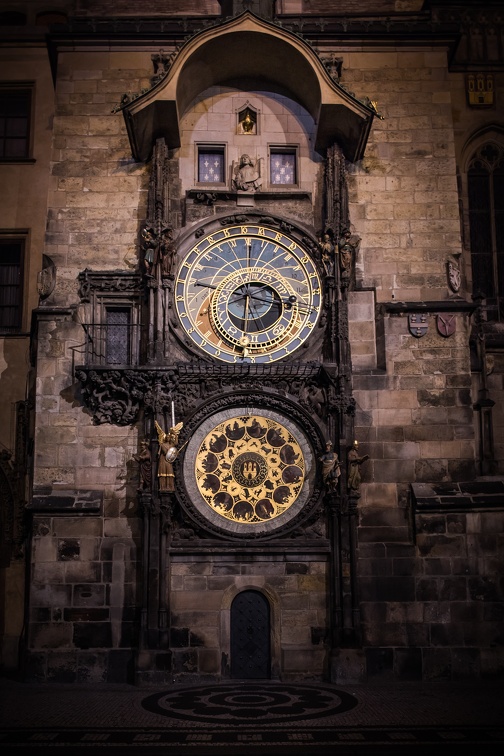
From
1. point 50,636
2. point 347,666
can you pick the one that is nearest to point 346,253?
point 347,666

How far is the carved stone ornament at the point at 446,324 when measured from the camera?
17531 millimetres

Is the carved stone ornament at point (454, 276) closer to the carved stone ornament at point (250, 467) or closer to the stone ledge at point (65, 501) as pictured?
the carved stone ornament at point (250, 467)

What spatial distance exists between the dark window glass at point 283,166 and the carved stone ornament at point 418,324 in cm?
351

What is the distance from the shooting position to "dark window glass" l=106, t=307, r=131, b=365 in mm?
17656

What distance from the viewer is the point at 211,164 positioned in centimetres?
1858

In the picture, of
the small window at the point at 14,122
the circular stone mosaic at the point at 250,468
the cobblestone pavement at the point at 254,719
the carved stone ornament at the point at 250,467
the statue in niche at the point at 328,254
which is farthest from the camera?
the small window at the point at 14,122

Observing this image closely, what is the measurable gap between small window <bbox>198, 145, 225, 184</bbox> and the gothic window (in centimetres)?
530

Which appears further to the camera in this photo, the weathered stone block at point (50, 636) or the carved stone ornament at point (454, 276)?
the carved stone ornament at point (454, 276)

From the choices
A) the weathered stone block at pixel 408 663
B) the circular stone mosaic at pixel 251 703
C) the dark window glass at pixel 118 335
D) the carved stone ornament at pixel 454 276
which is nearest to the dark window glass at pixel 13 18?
the dark window glass at pixel 118 335

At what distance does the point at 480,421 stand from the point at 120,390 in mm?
6627

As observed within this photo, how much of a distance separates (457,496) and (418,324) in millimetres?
3180

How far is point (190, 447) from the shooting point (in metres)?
16.8

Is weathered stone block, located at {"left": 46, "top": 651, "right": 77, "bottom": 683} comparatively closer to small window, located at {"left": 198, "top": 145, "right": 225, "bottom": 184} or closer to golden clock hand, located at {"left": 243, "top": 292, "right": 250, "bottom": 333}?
golden clock hand, located at {"left": 243, "top": 292, "right": 250, "bottom": 333}

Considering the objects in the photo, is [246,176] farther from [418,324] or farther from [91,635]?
[91,635]
